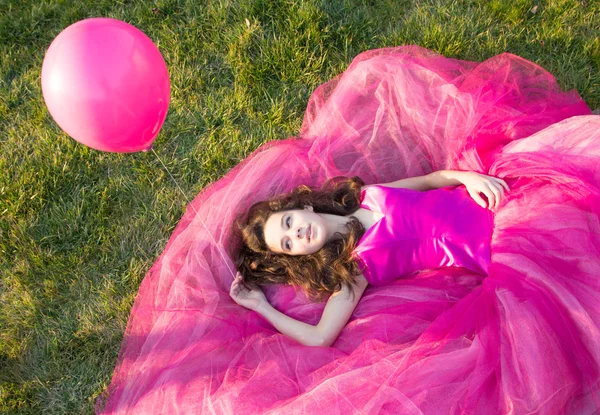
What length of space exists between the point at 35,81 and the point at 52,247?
1439mm

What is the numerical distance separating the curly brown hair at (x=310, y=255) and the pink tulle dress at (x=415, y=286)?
9 centimetres

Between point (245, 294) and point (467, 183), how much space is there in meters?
1.38

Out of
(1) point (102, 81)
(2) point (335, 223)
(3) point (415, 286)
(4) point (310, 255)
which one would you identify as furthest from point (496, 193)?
(1) point (102, 81)

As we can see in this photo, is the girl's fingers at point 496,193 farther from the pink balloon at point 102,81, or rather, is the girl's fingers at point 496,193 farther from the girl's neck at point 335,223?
the pink balloon at point 102,81

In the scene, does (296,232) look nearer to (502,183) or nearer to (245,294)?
(245,294)

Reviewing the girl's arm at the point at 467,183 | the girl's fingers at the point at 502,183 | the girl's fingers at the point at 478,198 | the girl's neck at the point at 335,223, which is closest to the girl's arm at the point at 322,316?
the girl's neck at the point at 335,223

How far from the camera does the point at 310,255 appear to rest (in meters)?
3.04

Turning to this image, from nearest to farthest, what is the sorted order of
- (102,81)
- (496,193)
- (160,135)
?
(102,81)
(496,193)
(160,135)

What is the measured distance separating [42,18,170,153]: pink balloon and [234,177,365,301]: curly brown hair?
925 mm

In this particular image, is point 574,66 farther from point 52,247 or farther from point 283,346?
point 52,247

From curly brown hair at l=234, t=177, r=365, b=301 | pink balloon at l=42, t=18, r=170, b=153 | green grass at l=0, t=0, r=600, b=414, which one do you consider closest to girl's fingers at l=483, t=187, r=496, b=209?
curly brown hair at l=234, t=177, r=365, b=301

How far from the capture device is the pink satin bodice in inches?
114

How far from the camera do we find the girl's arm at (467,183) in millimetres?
2852

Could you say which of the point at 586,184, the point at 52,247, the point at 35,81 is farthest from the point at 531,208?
the point at 35,81
